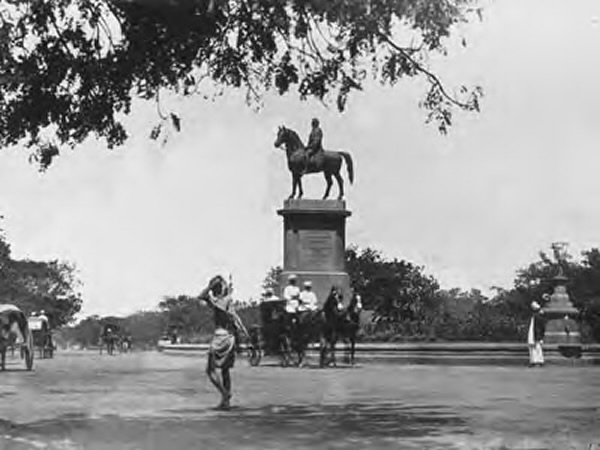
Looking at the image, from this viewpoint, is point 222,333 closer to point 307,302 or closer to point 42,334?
point 307,302

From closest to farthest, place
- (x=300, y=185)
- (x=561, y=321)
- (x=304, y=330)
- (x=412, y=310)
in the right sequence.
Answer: (x=304, y=330) → (x=561, y=321) → (x=300, y=185) → (x=412, y=310)

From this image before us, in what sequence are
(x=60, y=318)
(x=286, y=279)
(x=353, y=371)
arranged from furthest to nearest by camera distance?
(x=60, y=318)
(x=286, y=279)
(x=353, y=371)

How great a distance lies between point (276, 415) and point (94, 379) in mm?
11169

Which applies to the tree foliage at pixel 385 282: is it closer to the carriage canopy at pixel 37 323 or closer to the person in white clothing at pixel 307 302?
the carriage canopy at pixel 37 323

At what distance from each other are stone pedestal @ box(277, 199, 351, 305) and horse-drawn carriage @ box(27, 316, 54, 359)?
11076 mm

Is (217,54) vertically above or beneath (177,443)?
above

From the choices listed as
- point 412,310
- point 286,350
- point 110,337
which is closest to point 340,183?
point 286,350

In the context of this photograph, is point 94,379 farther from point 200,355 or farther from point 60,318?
point 60,318

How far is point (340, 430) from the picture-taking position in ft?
46.9

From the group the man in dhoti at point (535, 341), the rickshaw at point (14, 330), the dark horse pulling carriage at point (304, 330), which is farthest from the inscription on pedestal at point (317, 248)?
the rickshaw at point (14, 330)

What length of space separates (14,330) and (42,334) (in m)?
16.3

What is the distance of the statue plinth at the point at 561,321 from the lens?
119 ft

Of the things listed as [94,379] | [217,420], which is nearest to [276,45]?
[217,420]

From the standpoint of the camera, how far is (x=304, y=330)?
1238 inches
